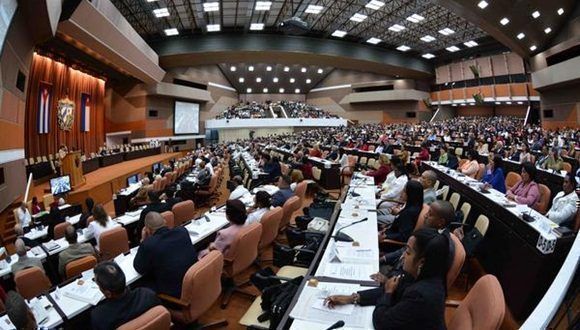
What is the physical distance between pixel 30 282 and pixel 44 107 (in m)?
13.8

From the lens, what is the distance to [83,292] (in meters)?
3.09

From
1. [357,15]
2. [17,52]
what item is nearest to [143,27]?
[357,15]

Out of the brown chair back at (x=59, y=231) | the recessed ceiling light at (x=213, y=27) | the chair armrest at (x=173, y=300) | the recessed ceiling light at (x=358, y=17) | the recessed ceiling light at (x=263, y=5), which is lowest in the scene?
the brown chair back at (x=59, y=231)

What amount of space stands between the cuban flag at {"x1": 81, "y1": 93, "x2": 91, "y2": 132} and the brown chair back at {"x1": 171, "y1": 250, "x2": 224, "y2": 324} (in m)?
18.4

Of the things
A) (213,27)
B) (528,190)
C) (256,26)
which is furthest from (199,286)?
(213,27)

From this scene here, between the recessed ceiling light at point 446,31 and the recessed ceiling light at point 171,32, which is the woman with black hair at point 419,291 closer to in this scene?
the recessed ceiling light at point 171,32

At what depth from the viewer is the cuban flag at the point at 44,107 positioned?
14.1 m

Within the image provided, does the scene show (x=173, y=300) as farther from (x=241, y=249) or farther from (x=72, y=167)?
(x=72, y=167)

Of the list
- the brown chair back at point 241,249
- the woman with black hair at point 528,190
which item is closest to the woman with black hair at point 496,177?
the woman with black hair at point 528,190

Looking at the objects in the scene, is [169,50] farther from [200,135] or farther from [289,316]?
[289,316]

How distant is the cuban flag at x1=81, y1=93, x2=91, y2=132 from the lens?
1839 centimetres

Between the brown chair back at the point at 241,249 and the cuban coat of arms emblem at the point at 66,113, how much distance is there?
50.3 feet

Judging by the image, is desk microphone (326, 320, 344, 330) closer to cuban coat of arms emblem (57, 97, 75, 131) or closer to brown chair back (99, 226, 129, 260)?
brown chair back (99, 226, 129, 260)

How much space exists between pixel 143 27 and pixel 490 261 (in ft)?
76.3
